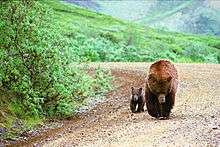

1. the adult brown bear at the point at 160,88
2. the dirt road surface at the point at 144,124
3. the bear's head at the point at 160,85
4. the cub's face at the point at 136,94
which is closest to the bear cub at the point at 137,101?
the cub's face at the point at 136,94

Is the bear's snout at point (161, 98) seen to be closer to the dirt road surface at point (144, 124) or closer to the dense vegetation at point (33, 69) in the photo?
the dirt road surface at point (144, 124)

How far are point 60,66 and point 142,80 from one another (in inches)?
353

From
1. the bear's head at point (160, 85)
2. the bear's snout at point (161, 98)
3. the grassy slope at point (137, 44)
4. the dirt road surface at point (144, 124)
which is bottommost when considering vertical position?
the grassy slope at point (137, 44)

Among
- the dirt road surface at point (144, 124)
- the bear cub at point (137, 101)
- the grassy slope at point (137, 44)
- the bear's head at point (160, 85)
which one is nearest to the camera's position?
the dirt road surface at point (144, 124)

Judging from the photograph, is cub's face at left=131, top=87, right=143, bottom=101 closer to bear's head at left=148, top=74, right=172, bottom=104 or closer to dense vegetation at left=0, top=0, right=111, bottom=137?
dense vegetation at left=0, top=0, right=111, bottom=137

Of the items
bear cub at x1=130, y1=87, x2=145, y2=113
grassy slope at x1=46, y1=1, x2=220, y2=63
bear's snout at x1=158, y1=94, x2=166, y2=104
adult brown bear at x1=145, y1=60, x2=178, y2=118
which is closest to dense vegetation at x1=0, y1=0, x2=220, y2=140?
bear cub at x1=130, y1=87, x2=145, y2=113

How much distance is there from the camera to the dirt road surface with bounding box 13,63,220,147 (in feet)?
51.0

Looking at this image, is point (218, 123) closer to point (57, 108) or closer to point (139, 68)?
point (57, 108)

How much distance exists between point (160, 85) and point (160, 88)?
0.30 ft

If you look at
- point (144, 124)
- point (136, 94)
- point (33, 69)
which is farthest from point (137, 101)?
point (33, 69)

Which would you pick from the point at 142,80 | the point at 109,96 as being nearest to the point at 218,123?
the point at 109,96

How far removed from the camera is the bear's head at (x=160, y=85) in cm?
1744

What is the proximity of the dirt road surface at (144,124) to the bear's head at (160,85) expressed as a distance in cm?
80

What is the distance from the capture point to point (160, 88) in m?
17.5
